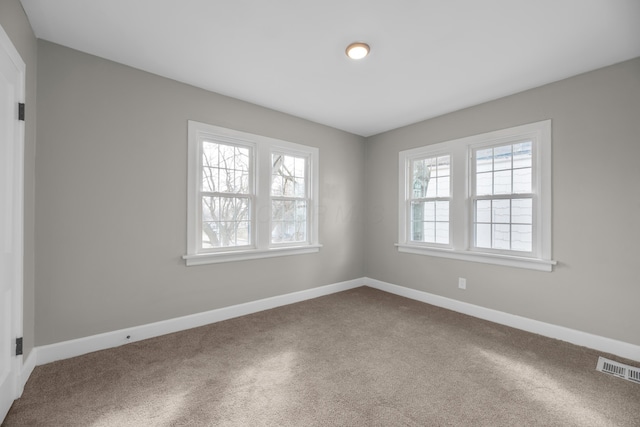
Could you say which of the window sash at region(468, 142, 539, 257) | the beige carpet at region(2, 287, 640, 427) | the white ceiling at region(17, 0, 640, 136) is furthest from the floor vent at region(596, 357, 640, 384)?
the white ceiling at region(17, 0, 640, 136)

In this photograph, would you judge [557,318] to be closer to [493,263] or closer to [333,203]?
[493,263]

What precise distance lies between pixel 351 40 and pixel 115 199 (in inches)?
97.1

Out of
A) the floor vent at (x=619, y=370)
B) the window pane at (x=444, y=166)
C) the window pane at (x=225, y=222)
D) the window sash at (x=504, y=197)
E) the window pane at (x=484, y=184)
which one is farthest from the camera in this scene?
the window pane at (x=444, y=166)

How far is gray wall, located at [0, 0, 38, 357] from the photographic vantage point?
75.2 inches

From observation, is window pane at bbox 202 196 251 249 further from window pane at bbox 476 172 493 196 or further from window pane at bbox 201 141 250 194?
window pane at bbox 476 172 493 196

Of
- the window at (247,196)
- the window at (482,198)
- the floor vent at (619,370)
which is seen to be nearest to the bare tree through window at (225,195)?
the window at (247,196)

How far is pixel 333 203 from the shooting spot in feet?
14.5

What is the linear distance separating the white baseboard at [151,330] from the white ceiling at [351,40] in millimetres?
2467

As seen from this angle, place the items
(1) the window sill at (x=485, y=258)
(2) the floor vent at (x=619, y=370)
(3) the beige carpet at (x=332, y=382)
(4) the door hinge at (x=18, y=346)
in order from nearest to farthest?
(3) the beige carpet at (x=332, y=382), (4) the door hinge at (x=18, y=346), (2) the floor vent at (x=619, y=370), (1) the window sill at (x=485, y=258)

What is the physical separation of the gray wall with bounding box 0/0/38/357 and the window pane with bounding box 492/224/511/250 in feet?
14.4

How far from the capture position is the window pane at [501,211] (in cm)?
325

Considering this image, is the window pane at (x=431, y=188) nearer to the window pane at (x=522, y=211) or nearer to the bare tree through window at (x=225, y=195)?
the window pane at (x=522, y=211)

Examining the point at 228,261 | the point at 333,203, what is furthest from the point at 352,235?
the point at 228,261

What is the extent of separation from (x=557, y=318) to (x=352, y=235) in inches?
106
